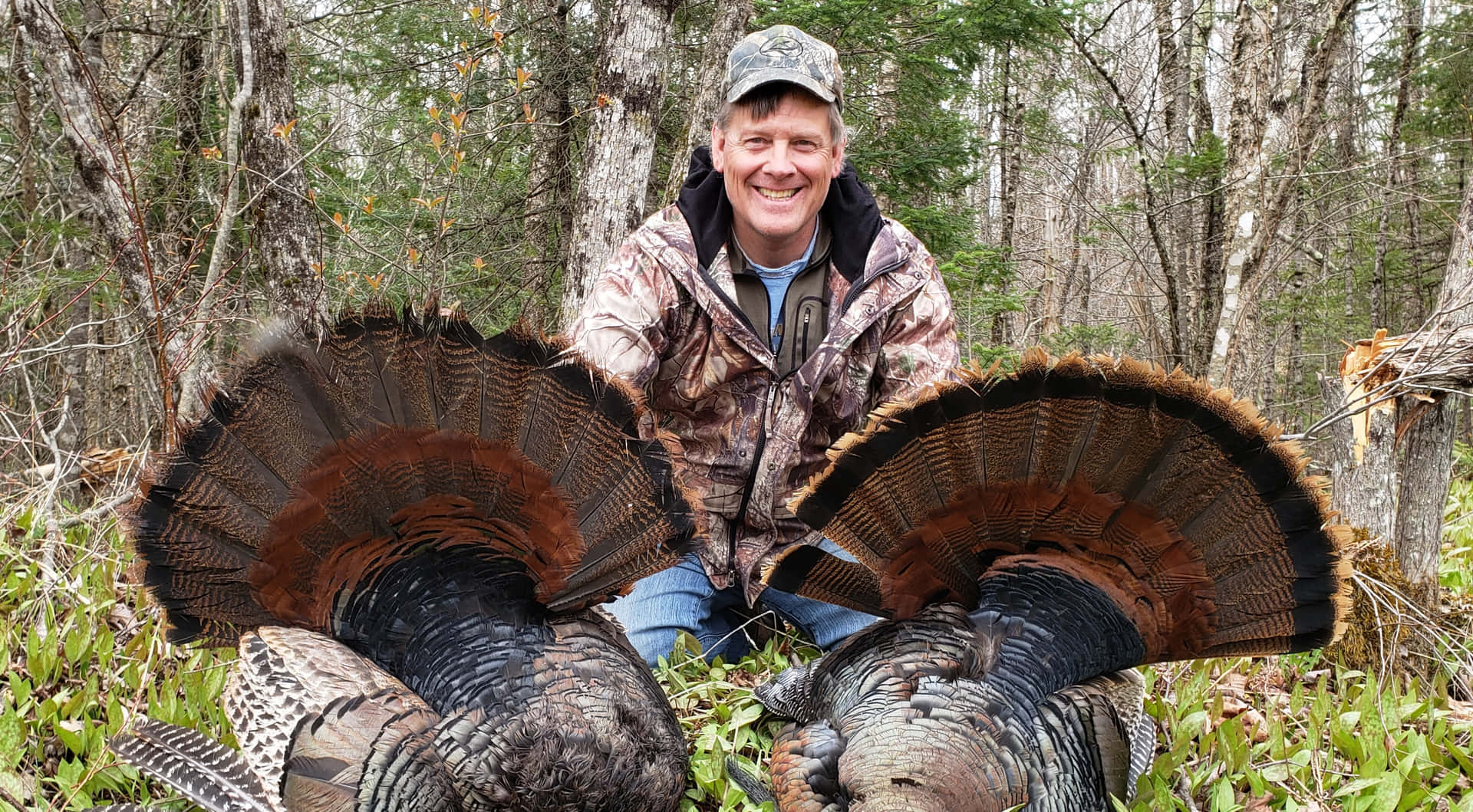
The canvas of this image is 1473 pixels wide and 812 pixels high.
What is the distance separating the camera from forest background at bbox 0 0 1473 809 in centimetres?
448

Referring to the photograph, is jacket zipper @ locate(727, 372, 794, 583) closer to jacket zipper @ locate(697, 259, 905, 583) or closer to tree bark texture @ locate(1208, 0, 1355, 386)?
jacket zipper @ locate(697, 259, 905, 583)

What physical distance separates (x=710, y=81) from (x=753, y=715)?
4517 mm

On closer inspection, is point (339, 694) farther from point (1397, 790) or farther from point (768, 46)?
point (1397, 790)

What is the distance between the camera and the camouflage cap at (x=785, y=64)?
3316 millimetres

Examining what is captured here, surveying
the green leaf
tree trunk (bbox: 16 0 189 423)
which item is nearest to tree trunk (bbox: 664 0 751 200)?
tree trunk (bbox: 16 0 189 423)

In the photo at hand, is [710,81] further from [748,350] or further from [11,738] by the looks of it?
[11,738]

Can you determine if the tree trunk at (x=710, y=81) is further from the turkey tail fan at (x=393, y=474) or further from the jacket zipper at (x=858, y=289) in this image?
the turkey tail fan at (x=393, y=474)

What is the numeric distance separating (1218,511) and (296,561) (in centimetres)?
238

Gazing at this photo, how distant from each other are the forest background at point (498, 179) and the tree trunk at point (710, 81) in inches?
1.0

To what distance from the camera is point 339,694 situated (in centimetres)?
244

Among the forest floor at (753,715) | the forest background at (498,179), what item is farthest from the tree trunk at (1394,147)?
the forest floor at (753,715)

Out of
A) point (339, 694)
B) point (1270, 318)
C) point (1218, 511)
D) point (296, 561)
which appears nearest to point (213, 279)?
point (296, 561)

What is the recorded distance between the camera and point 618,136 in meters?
5.63

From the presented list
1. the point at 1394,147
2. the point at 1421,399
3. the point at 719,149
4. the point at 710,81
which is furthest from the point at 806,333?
the point at 1394,147
